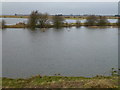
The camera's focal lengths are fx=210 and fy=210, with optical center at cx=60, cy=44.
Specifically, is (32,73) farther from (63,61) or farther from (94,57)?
(94,57)

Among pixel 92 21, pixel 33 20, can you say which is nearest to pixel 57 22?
pixel 33 20

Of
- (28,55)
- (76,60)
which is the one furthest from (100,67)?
(28,55)

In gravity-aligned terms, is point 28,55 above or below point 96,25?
below

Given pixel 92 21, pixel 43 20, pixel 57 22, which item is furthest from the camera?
pixel 92 21

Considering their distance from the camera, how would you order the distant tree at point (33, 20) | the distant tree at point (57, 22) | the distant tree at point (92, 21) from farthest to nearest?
the distant tree at point (92, 21) < the distant tree at point (57, 22) < the distant tree at point (33, 20)

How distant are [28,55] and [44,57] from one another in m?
1.51

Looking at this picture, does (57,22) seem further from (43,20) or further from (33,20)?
(33,20)

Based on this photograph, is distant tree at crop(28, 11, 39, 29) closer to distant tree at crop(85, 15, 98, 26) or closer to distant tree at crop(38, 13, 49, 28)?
distant tree at crop(38, 13, 49, 28)

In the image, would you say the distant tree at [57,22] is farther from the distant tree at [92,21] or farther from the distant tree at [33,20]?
the distant tree at [92,21]

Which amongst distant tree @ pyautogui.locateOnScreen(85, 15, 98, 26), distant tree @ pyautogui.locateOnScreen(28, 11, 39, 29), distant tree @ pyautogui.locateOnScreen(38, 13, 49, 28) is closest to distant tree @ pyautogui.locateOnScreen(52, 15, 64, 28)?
distant tree @ pyautogui.locateOnScreen(38, 13, 49, 28)

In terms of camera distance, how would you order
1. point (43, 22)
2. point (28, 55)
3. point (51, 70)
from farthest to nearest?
point (43, 22) → point (28, 55) → point (51, 70)

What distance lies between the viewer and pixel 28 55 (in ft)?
52.0

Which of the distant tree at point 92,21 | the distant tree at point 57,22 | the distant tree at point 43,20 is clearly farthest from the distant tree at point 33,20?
the distant tree at point 92,21

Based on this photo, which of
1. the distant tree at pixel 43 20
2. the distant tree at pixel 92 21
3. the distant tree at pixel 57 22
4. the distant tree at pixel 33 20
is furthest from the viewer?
the distant tree at pixel 92 21
